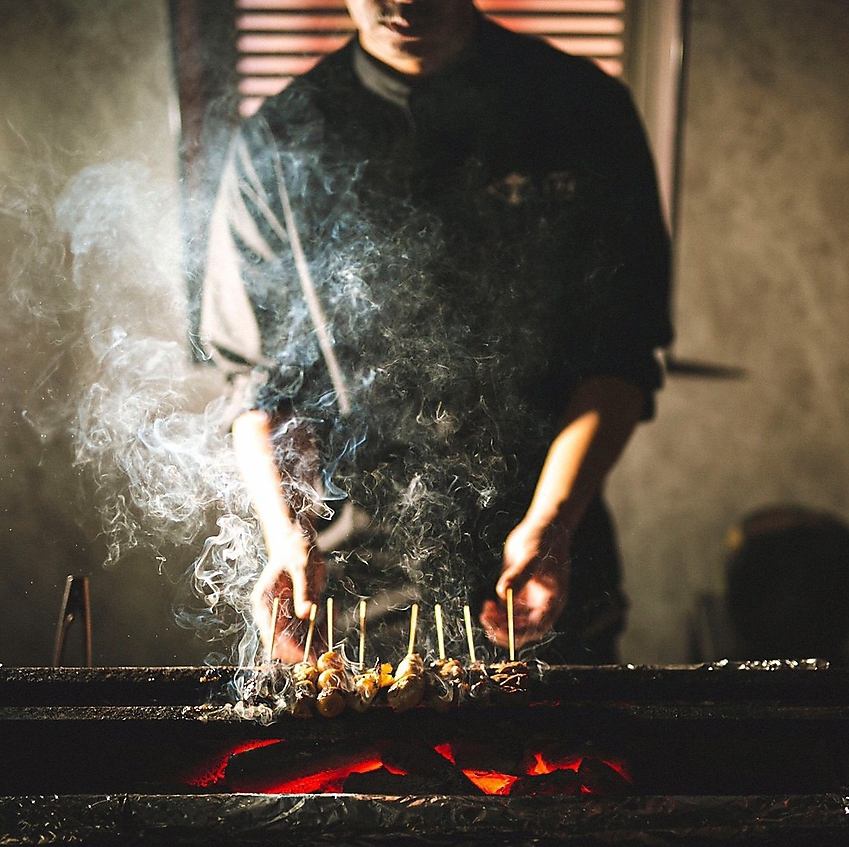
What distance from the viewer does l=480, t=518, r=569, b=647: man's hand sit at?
238 cm

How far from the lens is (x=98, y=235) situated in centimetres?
308

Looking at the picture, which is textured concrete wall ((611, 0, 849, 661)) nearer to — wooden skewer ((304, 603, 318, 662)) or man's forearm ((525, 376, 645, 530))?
man's forearm ((525, 376, 645, 530))

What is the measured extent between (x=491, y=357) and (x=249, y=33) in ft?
5.93

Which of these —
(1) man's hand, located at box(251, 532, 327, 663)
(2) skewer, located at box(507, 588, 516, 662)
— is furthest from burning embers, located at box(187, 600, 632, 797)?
(1) man's hand, located at box(251, 532, 327, 663)

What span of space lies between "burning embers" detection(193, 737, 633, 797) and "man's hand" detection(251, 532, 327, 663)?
0.38m

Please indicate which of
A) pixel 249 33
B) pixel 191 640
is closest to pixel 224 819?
pixel 191 640

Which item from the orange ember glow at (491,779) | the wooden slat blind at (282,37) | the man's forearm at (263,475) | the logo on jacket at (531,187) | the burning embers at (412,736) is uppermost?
the wooden slat blind at (282,37)

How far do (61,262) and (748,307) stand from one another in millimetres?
3215

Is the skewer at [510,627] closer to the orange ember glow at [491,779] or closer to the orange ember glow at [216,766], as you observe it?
the orange ember glow at [491,779]

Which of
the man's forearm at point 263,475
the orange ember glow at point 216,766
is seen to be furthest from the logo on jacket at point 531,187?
the orange ember glow at point 216,766

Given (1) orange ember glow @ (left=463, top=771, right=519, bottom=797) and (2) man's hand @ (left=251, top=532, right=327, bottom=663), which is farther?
(2) man's hand @ (left=251, top=532, right=327, bottom=663)

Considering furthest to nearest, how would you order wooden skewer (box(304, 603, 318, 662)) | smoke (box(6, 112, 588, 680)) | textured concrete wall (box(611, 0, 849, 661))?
1. textured concrete wall (box(611, 0, 849, 661))
2. smoke (box(6, 112, 588, 680))
3. wooden skewer (box(304, 603, 318, 662))

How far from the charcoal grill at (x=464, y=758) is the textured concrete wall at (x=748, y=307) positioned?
5.24 feet

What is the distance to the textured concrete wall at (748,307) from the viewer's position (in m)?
3.37
